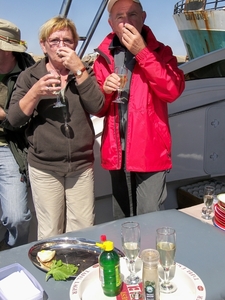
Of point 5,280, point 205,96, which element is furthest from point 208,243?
point 205,96

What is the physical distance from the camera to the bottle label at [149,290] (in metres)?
1.25

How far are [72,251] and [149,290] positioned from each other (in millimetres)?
569

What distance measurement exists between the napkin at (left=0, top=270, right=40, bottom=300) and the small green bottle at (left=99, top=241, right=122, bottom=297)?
0.26 m

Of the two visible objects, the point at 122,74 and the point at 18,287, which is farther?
the point at 122,74

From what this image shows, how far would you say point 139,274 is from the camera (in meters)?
1.46

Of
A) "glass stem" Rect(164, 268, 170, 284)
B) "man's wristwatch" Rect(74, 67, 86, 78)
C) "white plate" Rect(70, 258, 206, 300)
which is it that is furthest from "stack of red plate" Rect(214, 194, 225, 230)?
"man's wristwatch" Rect(74, 67, 86, 78)

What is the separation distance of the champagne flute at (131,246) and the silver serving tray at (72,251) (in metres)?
0.14

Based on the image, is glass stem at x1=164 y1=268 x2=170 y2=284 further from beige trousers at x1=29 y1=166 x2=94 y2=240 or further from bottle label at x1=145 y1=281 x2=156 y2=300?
beige trousers at x1=29 y1=166 x2=94 y2=240

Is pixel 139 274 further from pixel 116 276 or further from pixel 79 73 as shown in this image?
pixel 79 73

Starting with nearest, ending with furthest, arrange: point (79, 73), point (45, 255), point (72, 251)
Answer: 1. point (45, 255)
2. point (72, 251)
3. point (79, 73)

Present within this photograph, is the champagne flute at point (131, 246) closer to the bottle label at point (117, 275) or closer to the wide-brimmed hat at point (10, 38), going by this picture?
the bottle label at point (117, 275)

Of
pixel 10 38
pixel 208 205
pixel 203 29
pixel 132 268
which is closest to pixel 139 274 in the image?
pixel 132 268

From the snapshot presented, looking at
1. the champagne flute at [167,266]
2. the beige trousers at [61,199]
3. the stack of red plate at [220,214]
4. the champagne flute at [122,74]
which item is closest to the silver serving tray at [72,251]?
the champagne flute at [167,266]

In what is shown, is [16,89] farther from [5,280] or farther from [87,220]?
[5,280]
